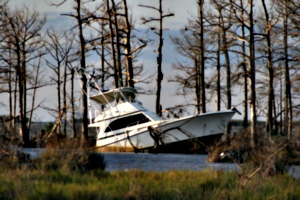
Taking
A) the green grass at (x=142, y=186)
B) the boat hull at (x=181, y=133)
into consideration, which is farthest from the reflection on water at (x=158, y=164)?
the boat hull at (x=181, y=133)

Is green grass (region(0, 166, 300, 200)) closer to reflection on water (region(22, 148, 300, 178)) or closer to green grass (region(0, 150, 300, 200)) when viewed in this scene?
green grass (region(0, 150, 300, 200))

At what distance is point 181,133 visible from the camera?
30219 millimetres

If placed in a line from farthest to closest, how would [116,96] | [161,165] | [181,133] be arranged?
[116,96]
[181,133]
[161,165]

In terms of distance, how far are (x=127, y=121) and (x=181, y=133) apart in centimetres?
340

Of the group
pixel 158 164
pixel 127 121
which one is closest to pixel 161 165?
pixel 158 164

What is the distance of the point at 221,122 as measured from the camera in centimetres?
3022

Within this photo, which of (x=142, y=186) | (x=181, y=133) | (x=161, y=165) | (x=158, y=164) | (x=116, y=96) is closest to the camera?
(x=142, y=186)

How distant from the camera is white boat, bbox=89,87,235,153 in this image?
3003cm

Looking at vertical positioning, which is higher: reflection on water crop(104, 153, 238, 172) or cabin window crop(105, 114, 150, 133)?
cabin window crop(105, 114, 150, 133)

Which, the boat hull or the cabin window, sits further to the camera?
the cabin window

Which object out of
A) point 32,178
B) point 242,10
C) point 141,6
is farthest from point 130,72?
point 32,178

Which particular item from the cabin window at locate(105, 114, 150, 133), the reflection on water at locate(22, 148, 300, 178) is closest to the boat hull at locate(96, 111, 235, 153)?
the cabin window at locate(105, 114, 150, 133)

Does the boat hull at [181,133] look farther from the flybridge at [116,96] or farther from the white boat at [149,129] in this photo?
the flybridge at [116,96]

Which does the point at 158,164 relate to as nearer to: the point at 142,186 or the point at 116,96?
the point at 142,186
